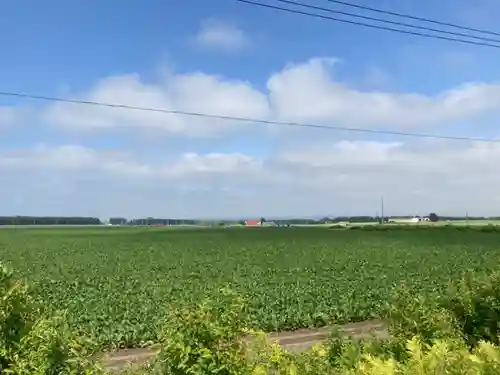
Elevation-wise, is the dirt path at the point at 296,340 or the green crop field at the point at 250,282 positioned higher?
the green crop field at the point at 250,282

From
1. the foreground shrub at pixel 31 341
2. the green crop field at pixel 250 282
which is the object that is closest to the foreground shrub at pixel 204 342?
the foreground shrub at pixel 31 341

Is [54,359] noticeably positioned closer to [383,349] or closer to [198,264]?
[383,349]

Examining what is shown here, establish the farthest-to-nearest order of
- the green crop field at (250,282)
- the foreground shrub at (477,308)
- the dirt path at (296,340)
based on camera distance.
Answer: the green crop field at (250,282)
the dirt path at (296,340)
the foreground shrub at (477,308)

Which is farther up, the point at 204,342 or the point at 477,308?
the point at 204,342

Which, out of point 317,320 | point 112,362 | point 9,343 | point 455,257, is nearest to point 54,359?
point 9,343

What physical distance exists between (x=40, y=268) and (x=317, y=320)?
2317 centimetres

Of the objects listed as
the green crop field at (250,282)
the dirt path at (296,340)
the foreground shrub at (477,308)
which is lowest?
the dirt path at (296,340)

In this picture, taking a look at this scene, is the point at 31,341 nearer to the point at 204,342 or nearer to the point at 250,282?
the point at 204,342

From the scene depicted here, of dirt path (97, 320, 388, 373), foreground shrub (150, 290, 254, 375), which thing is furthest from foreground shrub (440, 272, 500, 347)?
dirt path (97, 320, 388, 373)

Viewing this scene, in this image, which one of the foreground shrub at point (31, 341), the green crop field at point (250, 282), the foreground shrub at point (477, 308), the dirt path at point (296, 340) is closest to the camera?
the foreground shrub at point (31, 341)

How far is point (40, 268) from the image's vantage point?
1359 inches

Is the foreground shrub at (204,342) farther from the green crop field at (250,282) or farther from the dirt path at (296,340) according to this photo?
the dirt path at (296,340)

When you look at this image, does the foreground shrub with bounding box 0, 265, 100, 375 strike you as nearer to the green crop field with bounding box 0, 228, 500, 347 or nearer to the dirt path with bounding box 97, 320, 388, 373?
the green crop field with bounding box 0, 228, 500, 347

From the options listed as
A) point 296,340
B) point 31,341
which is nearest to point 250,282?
point 296,340
